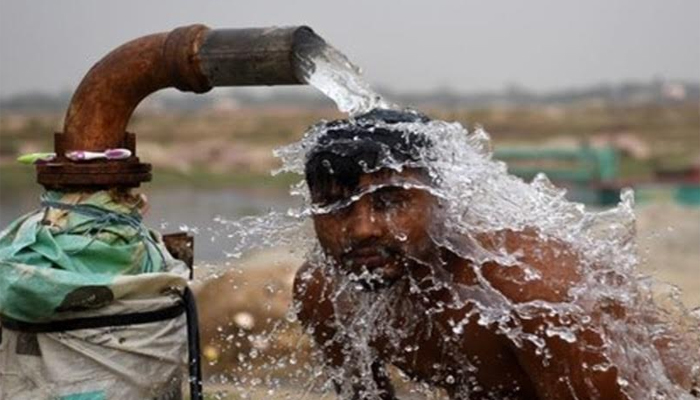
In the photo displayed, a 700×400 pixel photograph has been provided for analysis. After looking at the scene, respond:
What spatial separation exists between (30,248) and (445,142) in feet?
3.39

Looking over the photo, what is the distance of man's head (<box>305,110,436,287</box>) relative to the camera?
9.75 ft

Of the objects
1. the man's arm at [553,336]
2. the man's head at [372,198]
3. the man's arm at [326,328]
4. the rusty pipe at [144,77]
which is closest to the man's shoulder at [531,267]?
the man's arm at [553,336]

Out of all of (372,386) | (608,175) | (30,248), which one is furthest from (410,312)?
(608,175)

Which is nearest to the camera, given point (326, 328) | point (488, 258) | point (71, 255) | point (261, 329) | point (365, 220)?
point (365, 220)

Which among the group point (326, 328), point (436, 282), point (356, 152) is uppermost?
point (356, 152)

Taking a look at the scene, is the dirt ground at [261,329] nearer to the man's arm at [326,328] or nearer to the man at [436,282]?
the man's arm at [326,328]

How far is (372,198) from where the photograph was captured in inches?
117

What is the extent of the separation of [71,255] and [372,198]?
841 millimetres

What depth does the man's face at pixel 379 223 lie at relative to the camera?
2.97 metres

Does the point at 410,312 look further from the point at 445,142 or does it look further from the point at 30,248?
the point at 30,248

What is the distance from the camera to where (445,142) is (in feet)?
10.5

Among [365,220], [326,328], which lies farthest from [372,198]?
[326,328]

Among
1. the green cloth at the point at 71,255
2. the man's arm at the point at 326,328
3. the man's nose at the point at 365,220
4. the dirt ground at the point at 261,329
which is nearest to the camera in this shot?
the man's nose at the point at 365,220

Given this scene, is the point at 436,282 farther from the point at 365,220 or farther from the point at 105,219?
the point at 105,219
